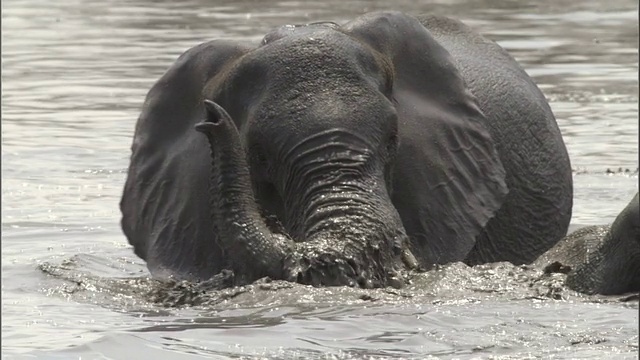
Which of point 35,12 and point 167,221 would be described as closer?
point 167,221

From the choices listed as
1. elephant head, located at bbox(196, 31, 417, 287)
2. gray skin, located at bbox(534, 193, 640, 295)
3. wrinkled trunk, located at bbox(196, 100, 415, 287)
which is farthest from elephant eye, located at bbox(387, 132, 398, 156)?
gray skin, located at bbox(534, 193, 640, 295)

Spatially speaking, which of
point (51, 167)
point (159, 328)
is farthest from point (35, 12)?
point (159, 328)

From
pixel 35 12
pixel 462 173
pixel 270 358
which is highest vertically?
pixel 35 12

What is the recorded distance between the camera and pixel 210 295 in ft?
22.2

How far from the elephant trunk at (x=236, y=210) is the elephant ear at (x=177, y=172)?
2.39 feet

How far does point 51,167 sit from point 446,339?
19.5 feet

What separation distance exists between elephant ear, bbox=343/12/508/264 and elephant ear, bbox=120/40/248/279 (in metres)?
0.62

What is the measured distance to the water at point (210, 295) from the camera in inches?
A: 235

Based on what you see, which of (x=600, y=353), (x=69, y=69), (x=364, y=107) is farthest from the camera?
(x=69, y=69)

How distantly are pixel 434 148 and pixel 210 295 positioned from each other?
1.27m

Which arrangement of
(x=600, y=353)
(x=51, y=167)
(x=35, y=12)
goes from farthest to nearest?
(x=35, y=12) → (x=51, y=167) → (x=600, y=353)

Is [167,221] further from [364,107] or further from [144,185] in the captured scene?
[364,107]

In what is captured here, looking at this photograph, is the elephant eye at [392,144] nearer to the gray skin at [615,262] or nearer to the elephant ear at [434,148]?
the elephant ear at [434,148]

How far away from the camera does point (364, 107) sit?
695 cm
